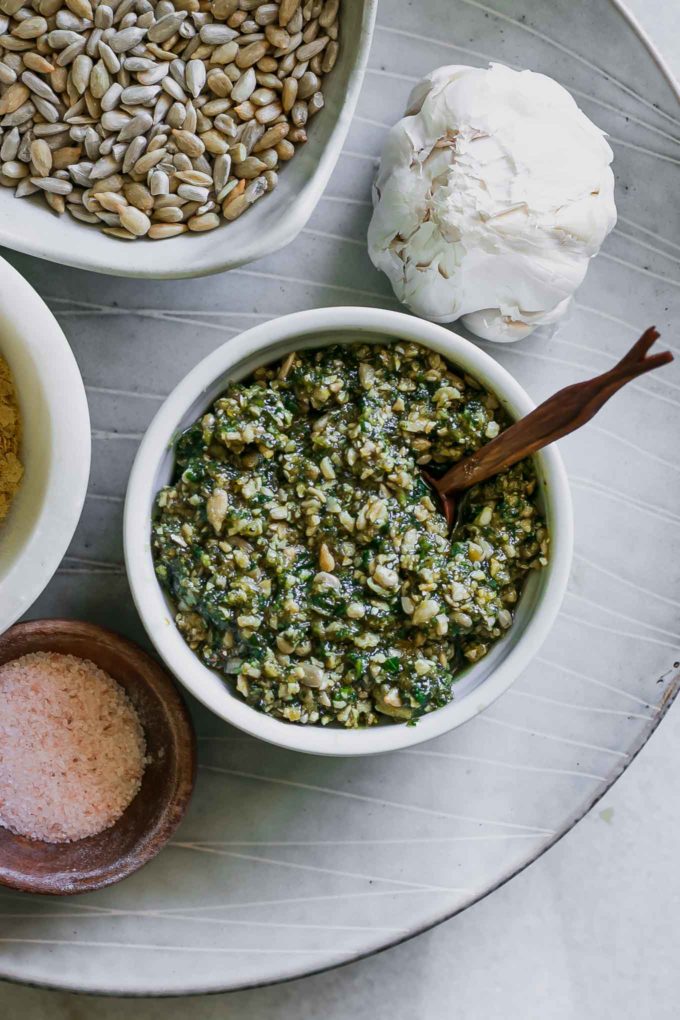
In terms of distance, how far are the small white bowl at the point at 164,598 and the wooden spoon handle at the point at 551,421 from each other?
0.21 feet

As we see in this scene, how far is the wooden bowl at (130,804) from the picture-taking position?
1.08 meters

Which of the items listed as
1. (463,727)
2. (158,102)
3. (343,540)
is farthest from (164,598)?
(158,102)

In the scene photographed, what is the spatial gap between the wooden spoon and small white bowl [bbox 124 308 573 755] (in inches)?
2.5

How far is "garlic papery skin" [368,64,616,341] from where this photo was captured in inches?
41.4

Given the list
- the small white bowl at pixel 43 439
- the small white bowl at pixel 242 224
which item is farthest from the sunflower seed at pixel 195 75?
the small white bowl at pixel 43 439

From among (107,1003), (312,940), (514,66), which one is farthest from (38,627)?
(514,66)

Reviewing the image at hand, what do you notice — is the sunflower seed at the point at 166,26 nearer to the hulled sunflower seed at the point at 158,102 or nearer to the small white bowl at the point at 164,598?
the hulled sunflower seed at the point at 158,102

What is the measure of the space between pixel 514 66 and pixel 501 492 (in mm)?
561

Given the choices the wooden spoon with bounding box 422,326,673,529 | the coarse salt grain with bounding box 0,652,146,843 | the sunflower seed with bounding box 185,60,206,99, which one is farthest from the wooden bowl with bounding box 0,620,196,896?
the sunflower seed with bounding box 185,60,206,99

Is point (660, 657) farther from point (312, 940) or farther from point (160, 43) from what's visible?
point (160, 43)

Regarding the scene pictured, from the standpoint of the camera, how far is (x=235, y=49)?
1.09 meters

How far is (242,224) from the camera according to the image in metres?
1.10

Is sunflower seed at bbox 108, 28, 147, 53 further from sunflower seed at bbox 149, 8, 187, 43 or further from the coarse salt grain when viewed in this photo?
the coarse salt grain

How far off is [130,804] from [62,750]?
11cm
